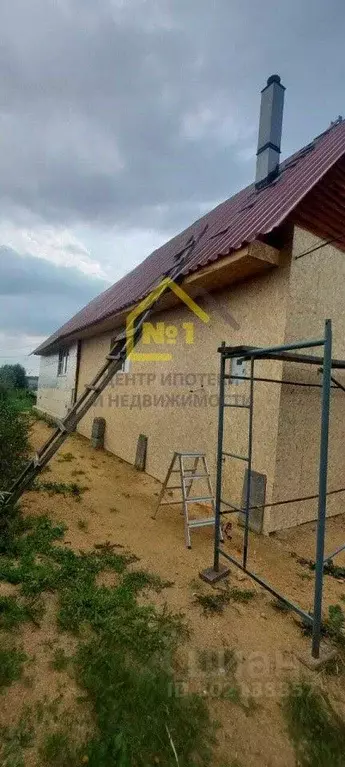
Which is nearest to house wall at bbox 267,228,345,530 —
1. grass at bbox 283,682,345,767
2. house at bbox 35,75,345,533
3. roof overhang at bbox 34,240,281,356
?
house at bbox 35,75,345,533

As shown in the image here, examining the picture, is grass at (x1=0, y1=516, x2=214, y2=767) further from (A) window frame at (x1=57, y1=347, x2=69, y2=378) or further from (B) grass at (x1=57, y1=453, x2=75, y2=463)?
(A) window frame at (x1=57, y1=347, x2=69, y2=378)

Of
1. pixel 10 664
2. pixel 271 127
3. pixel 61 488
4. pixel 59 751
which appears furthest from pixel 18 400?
pixel 271 127

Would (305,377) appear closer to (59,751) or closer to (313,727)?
(313,727)

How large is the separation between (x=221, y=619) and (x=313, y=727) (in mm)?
1008

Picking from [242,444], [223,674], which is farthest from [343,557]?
[223,674]

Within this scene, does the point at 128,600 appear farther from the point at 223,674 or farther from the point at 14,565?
the point at 14,565

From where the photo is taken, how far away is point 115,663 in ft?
7.76

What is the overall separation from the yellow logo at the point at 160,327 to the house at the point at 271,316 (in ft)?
0.17

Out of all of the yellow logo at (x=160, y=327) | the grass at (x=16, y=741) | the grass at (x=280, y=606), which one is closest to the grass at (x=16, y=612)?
the grass at (x=16, y=741)

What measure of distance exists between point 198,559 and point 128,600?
119cm

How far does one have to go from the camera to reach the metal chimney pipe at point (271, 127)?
6805mm

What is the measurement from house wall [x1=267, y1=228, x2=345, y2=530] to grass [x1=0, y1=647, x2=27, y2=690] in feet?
10.7

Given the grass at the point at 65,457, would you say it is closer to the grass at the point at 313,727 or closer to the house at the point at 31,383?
the grass at the point at 313,727

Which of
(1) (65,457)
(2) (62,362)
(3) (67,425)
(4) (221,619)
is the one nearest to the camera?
(4) (221,619)
